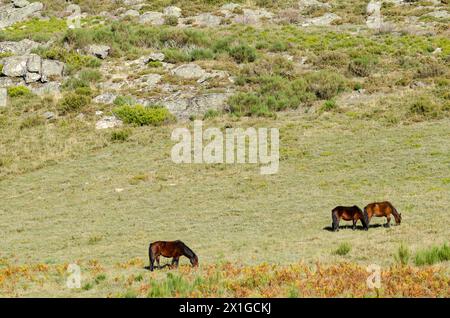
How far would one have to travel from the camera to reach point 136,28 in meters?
61.2

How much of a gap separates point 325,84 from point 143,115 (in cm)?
1581

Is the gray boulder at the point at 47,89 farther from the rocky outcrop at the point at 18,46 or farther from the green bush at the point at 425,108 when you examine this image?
the green bush at the point at 425,108

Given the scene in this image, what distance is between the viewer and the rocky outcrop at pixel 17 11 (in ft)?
238

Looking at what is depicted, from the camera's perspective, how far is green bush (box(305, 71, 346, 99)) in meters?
43.3

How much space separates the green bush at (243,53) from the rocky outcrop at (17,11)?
36.5 metres

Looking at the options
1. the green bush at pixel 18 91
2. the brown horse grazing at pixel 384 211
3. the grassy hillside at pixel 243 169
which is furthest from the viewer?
the green bush at pixel 18 91

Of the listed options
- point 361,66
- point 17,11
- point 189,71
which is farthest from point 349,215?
point 17,11

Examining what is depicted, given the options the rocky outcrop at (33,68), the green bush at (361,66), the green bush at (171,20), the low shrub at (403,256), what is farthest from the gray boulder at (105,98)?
the low shrub at (403,256)

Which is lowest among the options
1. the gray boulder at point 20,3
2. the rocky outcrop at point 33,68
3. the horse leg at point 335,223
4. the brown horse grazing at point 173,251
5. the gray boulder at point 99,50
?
the horse leg at point 335,223

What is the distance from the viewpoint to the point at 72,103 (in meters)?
42.2

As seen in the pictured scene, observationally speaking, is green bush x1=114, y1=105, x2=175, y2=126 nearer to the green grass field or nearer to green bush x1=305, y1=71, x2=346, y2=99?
the green grass field

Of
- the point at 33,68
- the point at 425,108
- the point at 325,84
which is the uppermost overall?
the point at 33,68

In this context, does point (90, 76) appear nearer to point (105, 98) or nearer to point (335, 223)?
point (105, 98)
